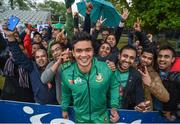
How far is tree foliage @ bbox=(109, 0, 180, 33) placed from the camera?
26597 millimetres

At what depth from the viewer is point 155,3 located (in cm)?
2741

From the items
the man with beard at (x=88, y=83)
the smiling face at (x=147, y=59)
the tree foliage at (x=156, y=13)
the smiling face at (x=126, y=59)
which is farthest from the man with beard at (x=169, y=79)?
the tree foliage at (x=156, y=13)

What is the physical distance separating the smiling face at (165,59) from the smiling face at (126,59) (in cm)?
67

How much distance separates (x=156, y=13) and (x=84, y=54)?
23.9m

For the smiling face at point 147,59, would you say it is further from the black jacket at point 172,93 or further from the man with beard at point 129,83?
the black jacket at point 172,93

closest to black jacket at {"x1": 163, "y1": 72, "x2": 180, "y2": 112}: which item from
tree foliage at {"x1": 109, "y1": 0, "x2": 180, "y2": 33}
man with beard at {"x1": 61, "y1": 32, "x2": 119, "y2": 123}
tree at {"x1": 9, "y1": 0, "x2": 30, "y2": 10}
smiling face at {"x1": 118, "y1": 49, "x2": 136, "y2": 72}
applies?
smiling face at {"x1": 118, "y1": 49, "x2": 136, "y2": 72}

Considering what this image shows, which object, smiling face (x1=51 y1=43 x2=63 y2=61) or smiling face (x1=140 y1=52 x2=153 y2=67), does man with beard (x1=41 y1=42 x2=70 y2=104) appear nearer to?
smiling face (x1=51 y1=43 x2=63 y2=61)

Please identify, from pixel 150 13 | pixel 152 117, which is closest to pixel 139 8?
pixel 150 13

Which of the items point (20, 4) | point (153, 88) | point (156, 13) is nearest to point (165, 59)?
point (153, 88)

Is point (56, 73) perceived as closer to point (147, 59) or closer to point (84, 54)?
point (84, 54)

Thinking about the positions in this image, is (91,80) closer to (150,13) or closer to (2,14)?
(150,13)

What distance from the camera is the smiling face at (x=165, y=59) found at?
5578 mm

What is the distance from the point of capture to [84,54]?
14.0ft

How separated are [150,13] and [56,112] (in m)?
23.4
